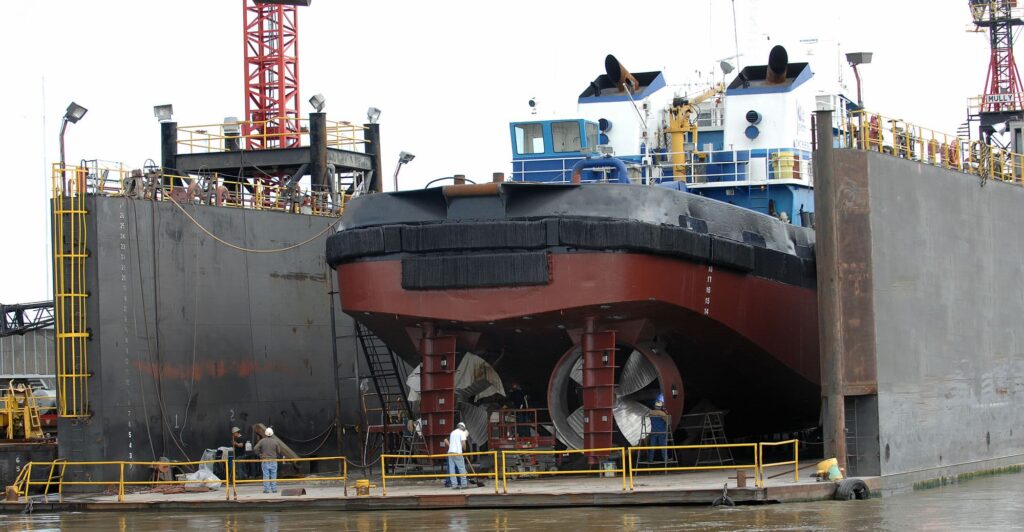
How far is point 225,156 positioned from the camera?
31812 mm

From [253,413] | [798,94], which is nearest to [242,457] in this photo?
[253,413]

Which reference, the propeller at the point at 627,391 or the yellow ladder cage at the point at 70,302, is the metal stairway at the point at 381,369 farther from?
the yellow ladder cage at the point at 70,302

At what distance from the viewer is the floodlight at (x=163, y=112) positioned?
102ft

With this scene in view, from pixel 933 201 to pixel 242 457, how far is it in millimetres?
11036

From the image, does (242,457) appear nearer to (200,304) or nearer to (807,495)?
(200,304)

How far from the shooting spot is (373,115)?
31734 mm

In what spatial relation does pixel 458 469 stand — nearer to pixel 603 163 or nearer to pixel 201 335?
pixel 603 163

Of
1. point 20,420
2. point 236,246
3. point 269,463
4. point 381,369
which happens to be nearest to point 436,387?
point 269,463

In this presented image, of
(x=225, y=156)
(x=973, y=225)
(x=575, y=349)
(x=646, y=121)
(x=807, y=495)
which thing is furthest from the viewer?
(x=225, y=156)

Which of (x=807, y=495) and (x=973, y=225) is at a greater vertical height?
(x=973, y=225)

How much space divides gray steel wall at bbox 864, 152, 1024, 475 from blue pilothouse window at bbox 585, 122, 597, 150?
240 inches

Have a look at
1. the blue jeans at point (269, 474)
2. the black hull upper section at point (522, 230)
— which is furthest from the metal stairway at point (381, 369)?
the blue jeans at point (269, 474)

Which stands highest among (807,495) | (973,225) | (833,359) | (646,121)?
(646,121)

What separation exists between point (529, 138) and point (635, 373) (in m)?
5.91
